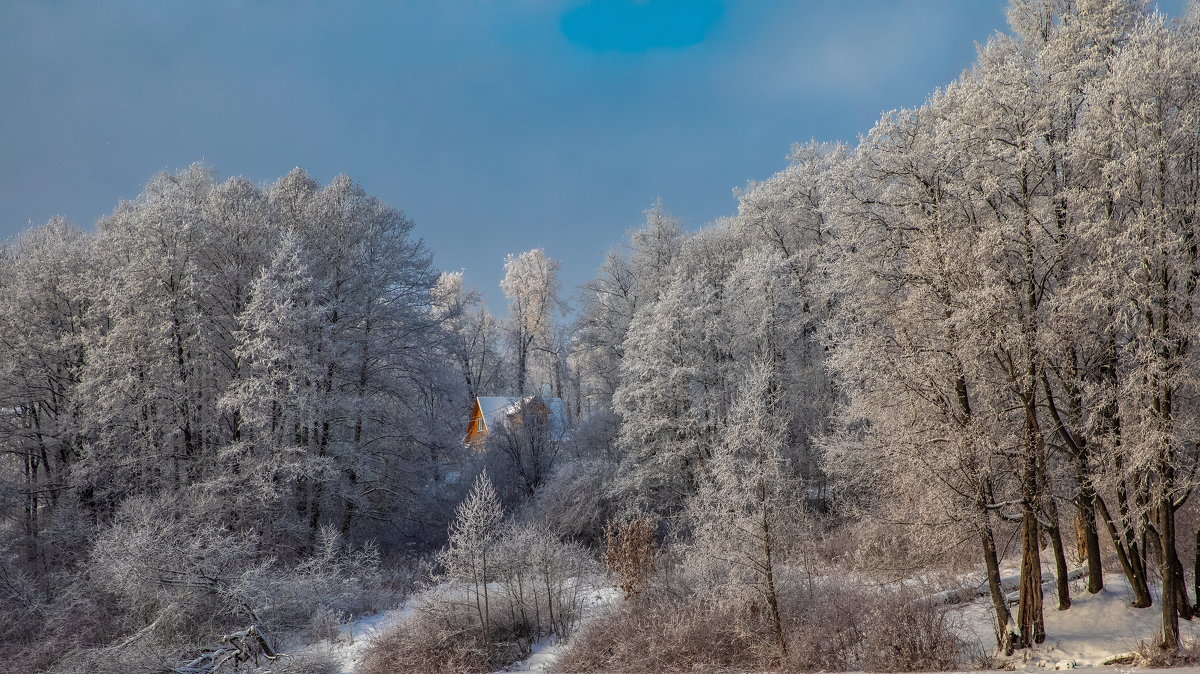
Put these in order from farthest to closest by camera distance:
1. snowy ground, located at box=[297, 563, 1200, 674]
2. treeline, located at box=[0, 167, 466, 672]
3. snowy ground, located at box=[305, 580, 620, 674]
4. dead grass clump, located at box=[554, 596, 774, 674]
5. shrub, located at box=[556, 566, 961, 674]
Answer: treeline, located at box=[0, 167, 466, 672]
snowy ground, located at box=[305, 580, 620, 674]
dead grass clump, located at box=[554, 596, 774, 674]
shrub, located at box=[556, 566, 961, 674]
snowy ground, located at box=[297, 563, 1200, 674]

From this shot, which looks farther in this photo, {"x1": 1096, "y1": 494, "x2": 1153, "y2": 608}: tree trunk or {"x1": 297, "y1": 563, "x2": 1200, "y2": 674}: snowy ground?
{"x1": 1096, "y1": 494, "x2": 1153, "y2": 608}: tree trunk

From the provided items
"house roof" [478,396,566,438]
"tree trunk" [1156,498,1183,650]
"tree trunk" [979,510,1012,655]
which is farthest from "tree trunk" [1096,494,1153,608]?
"house roof" [478,396,566,438]

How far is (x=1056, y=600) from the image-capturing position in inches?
469

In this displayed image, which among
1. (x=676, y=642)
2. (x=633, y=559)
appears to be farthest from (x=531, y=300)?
(x=676, y=642)

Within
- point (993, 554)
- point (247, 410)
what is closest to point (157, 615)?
point (247, 410)

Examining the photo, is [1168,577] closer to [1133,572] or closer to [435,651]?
[1133,572]

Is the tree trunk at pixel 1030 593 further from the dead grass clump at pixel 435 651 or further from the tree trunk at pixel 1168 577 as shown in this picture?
the dead grass clump at pixel 435 651

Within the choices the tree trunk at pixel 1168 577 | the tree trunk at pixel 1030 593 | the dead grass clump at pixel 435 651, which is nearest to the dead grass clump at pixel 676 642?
the dead grass clump at pixel 435 651

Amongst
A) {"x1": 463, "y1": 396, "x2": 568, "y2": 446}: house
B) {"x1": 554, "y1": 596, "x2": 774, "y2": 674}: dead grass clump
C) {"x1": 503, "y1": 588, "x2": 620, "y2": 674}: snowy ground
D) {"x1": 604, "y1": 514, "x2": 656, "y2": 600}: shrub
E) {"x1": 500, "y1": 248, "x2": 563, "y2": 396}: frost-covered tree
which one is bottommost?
{"x1": 503, "y1": 588, "x2": 620, "y2": 674}: snowy ground

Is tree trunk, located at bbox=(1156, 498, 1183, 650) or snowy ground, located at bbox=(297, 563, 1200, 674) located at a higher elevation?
tree trunk, located at bbox=(1156, 498, 1183, 650)

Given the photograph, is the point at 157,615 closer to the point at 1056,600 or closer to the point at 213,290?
the point at 213,290

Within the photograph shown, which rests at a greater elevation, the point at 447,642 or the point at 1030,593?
the point at 1030,593

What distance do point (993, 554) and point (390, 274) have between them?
18591 millimetres

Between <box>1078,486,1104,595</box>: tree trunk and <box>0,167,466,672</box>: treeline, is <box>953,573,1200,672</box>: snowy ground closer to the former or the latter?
<box>1078,486,1104,595</box>: tree trunk
